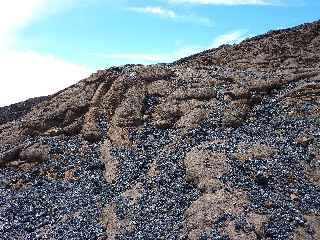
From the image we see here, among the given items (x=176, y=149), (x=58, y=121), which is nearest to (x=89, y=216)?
(x=176, y=149)

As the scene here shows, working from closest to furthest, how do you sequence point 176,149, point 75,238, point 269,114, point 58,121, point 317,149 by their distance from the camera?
point 75,238
point 317,149
point 176,149
point 269,114
point 58,121

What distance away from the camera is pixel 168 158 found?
19.9 m

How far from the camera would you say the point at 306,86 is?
23281 mm

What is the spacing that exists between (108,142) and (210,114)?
4.73m

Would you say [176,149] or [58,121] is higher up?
[58,121]

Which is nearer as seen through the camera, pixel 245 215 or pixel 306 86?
pixel 245 215

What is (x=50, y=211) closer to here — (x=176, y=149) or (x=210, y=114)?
(x=176, y=149)

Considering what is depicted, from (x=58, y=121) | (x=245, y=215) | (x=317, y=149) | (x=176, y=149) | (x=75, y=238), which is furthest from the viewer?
(x=58, y=121)

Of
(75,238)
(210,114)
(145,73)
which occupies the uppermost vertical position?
(145,73)

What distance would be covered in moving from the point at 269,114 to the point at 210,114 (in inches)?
101

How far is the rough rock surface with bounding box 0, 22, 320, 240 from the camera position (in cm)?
1627

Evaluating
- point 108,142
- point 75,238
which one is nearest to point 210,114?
point 108,142

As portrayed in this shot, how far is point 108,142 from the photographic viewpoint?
22.7 m

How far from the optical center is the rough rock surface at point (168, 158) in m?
16.3
